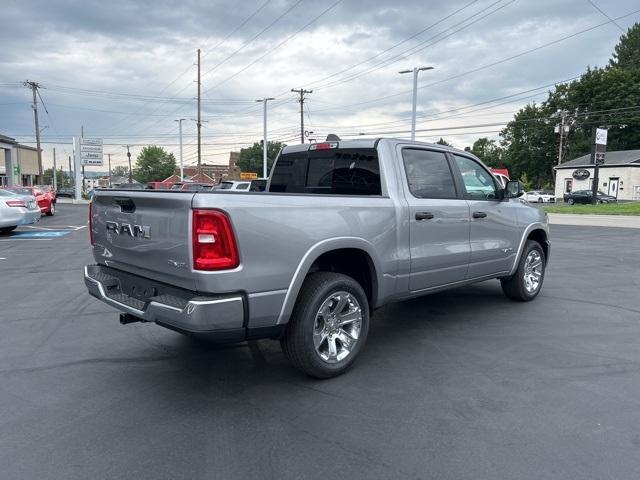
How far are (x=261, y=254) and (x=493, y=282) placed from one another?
17.8 feet

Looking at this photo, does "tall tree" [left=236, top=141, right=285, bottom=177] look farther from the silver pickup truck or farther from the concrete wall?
the silver pickup truck

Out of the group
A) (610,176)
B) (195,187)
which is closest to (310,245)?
(195,187)

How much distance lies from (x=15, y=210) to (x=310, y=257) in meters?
13.3

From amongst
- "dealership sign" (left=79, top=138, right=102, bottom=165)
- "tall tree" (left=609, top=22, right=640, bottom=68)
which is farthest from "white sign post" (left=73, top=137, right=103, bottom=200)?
"tall tree" (left=609, top=22, right=640, bottom=68)

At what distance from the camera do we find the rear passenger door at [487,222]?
520cm

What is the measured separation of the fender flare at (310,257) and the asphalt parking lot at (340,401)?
67cm

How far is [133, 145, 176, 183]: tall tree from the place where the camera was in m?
130

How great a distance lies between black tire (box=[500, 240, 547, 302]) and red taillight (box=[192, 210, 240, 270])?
421 centimetres

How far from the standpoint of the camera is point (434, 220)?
4.61 metres

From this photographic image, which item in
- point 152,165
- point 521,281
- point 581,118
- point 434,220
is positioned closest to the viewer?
point 434,220

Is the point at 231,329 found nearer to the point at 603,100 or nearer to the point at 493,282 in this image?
the point at 493,282

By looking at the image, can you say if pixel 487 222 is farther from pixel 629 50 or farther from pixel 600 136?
pixel 629 50

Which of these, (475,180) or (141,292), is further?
(475,180)

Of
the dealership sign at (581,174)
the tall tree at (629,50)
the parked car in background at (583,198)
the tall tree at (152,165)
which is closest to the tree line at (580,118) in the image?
the tall tree at (629,50)
